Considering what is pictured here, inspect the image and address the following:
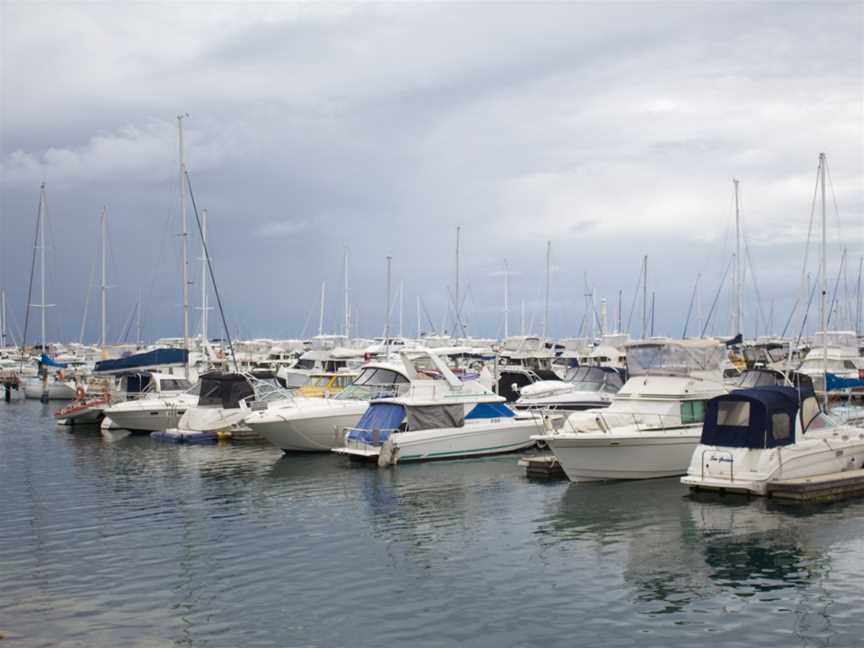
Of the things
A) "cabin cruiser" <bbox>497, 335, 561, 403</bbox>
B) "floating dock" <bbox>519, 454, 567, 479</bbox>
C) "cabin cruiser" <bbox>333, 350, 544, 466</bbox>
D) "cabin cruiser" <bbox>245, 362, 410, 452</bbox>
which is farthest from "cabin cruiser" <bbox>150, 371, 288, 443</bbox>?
"cabin cruiser" <bbox>497, 335, 561, 403</bbox>

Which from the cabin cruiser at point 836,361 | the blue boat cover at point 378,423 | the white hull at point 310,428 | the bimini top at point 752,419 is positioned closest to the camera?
the bimini top at point 752,419

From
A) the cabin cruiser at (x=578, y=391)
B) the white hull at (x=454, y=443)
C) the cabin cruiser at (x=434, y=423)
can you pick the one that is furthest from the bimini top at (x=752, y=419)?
the cabin cruiser at (x=578, y=391)

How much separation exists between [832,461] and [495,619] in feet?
42.2

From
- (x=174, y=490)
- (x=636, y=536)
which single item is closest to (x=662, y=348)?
(x=636, y=536)

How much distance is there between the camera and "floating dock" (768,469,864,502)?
67.7ft

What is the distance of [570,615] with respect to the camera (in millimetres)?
13414

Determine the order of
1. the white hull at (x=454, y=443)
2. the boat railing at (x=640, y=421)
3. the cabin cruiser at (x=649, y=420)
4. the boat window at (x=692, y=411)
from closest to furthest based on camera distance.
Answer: the cabin cruiser at (x=649, y=420), the boat railing at (x=640, y=421), the boat window at (x=692, y=411), the white hull at (x=454, y=443)

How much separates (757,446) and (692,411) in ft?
12.8

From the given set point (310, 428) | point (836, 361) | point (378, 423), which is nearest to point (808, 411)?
point (378, 423)

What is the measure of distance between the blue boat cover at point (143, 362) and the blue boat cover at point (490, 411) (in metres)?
18.9

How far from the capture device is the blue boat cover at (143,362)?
43594 mm

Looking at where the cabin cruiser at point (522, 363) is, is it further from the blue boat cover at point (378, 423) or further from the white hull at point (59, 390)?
the white hull at point (59, 390)

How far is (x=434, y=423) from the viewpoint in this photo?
96.1ft

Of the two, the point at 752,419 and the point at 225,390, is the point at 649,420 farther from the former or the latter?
the point at 225,390
